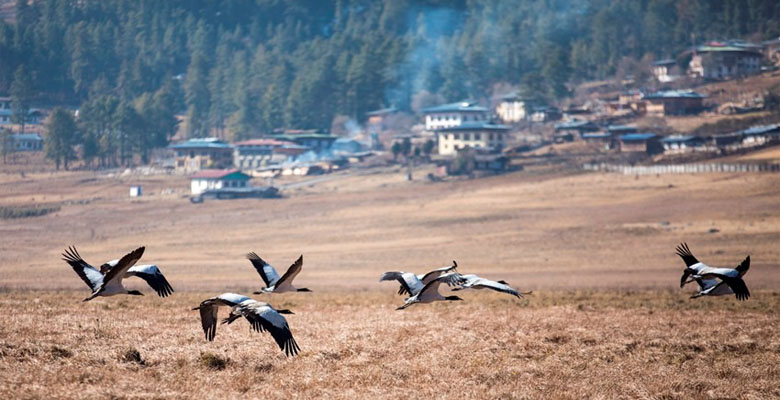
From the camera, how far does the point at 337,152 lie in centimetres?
13212

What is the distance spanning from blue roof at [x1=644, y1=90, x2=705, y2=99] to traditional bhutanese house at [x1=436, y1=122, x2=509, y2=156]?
20.9 meters

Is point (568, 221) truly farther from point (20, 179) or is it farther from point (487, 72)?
point (487, 72)

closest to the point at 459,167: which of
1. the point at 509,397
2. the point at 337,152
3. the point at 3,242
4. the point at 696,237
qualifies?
the point at 337,152

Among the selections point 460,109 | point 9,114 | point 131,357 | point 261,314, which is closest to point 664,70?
point 460,109

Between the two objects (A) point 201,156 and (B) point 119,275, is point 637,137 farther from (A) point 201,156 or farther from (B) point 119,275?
(B) point 119,275

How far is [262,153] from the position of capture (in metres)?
130

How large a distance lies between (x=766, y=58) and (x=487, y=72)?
46.2 m

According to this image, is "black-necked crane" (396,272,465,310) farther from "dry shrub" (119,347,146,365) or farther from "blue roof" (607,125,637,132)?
"blue roof" (607,125,637,132)

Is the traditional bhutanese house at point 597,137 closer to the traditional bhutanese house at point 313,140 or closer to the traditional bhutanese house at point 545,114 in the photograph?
the traditional bhutanese house at point 545,114

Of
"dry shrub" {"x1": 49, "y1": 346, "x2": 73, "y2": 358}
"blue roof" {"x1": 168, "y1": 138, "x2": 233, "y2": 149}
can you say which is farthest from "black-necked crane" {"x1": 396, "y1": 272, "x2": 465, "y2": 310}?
"blue roof" {"x1": 168, "y1": 138, "x2": 233, "y2": 149}

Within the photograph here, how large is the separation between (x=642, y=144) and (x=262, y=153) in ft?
159

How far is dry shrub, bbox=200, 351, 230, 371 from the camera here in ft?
69.5

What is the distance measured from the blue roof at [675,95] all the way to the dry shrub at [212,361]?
113769 millimetres

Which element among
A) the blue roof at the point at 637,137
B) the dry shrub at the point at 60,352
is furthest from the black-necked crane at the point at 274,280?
the blue roof at the point at 637,137
